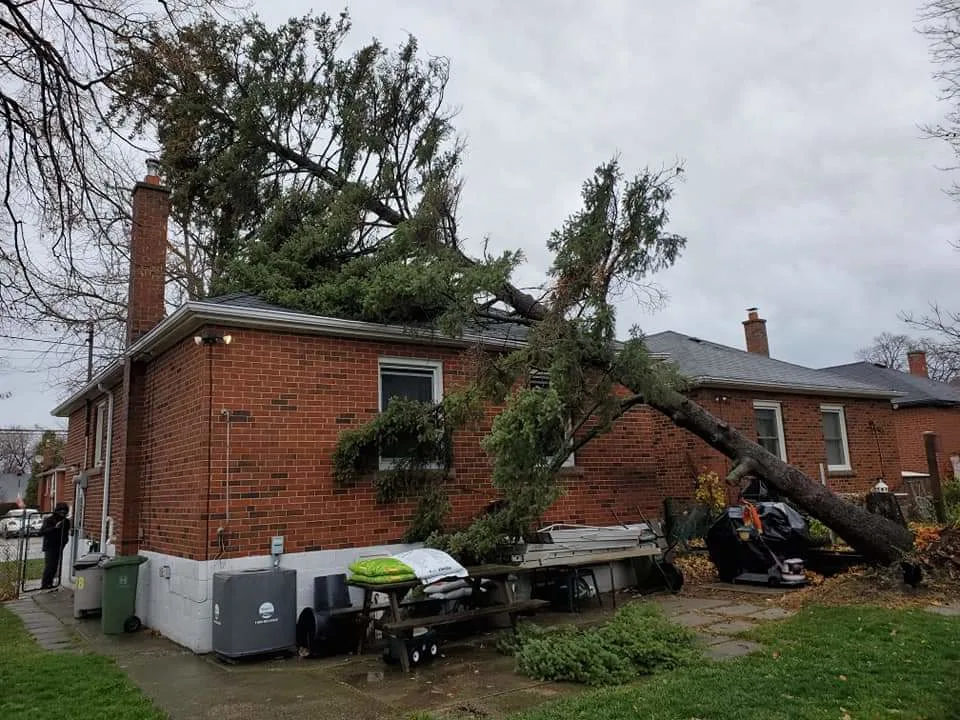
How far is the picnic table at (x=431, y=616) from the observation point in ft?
21.8

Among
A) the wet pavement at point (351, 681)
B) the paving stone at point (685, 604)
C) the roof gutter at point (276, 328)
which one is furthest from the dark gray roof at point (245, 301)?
the paving stone at point (685, 604)

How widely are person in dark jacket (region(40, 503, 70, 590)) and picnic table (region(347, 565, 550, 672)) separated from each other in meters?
10.1

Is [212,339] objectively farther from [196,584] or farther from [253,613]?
[253,613]

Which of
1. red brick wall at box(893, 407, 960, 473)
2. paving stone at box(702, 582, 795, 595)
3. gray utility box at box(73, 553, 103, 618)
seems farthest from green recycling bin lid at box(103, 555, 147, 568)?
red brick wall at box(893, 407, 960, 473)

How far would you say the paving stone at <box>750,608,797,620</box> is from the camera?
26.3 ft

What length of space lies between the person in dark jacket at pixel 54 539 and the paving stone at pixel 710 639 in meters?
13.2

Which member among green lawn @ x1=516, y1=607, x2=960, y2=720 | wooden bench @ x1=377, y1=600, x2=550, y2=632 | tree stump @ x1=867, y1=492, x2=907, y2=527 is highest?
tree stump @ x1=867, y1=492, x2=907, y2=527

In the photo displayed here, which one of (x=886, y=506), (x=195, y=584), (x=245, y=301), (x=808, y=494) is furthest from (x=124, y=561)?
(x=886, y=506)

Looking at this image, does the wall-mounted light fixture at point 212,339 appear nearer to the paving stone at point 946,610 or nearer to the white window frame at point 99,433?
the white window frame at point 99,433

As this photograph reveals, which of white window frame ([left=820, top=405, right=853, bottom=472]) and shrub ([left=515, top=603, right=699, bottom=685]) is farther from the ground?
white window frame ([left=820, top=405, right=853, bottom=472])

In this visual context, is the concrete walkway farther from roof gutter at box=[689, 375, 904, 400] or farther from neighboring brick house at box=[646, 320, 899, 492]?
neighboring brick house at box=[646, 320, 899, 492]

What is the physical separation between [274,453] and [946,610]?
319 inches

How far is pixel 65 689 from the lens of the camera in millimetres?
6156

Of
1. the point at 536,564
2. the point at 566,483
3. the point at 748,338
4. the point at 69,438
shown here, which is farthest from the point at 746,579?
the point at 69,438
